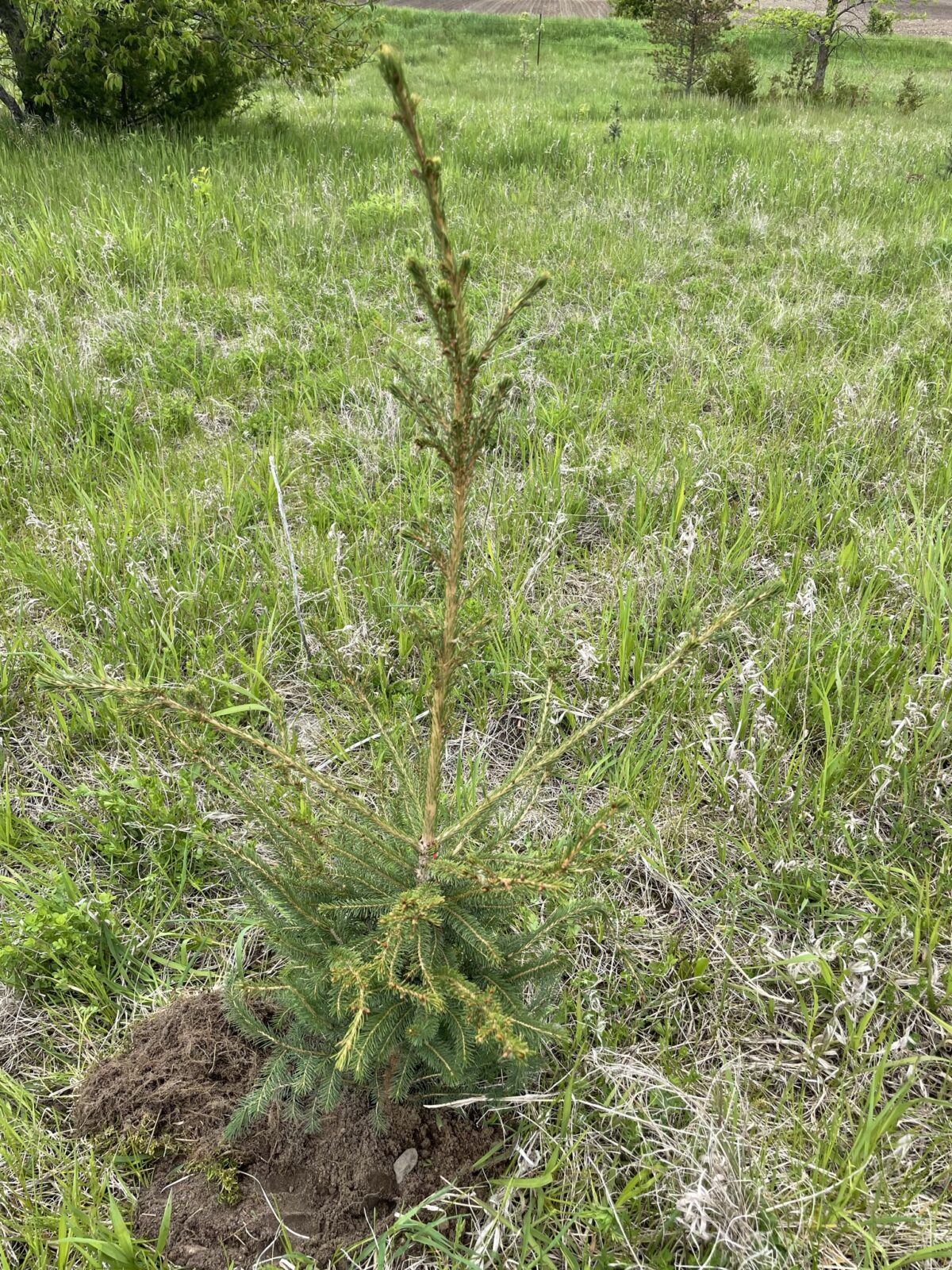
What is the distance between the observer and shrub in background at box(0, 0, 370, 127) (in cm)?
730

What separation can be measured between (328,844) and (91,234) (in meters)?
5.57

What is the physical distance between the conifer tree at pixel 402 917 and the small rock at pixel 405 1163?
106 mm

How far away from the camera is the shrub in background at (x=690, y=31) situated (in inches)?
547

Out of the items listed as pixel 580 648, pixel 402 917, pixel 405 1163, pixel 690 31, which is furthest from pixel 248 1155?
pixel 690 31

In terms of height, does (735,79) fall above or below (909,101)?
above

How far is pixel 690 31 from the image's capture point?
14203 millimetres

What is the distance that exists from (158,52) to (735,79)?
10353 mm

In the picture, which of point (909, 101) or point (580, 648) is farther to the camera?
point (909, 101)

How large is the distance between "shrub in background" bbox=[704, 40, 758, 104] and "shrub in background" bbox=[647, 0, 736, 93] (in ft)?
3.16

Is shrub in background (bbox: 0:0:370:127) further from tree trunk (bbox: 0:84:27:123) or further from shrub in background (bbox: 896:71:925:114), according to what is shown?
shrub in background (bbox: 896:71:925:114)

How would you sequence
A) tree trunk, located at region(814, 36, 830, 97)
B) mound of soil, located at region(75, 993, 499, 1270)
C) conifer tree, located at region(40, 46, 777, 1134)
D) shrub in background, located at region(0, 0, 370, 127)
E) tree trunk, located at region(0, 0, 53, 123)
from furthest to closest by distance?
tree trunk, located at region(814, 36, 830, 97)
tree trunk, located at region(0, 0, 53, 123)
shrub in background, located at region(0, 0, 370, 127)
mound of soil, located at region(75, 993, 499, 1270)
conifer tree, located at region(40, 46, 777, 1134)

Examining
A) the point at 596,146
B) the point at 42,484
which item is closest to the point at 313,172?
the point at 596,146

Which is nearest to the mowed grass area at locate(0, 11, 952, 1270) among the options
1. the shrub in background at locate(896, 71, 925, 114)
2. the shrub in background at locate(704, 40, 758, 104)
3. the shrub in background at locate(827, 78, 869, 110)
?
the shrub in background at locate(704, 40, 758, 104)

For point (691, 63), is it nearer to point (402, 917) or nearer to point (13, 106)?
point (13, 106)
